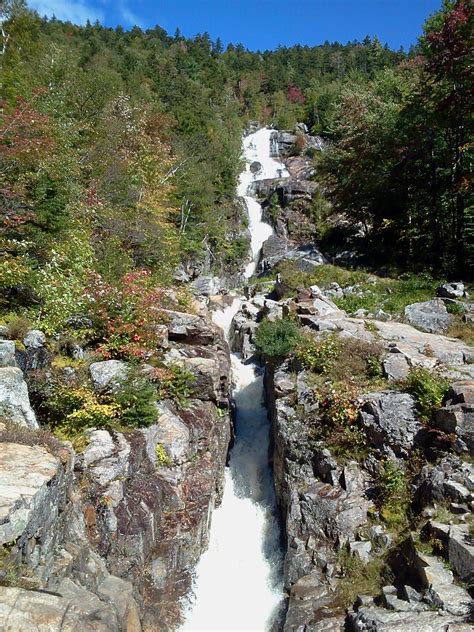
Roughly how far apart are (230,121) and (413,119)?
34.4m

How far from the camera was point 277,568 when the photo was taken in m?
11.2

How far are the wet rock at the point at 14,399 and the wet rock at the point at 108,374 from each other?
2275mm

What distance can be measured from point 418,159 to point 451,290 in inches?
369

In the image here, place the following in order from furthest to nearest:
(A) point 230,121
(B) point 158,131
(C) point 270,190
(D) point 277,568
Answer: (A) point 230,121, (C) point 270,190, (B) point 158,131, (D) point 277,568

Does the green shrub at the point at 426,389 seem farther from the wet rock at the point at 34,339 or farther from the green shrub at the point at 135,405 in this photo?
the wet rock at the point at 34,339

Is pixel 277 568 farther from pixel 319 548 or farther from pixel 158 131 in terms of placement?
pixel 158 131

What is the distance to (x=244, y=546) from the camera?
466 inches

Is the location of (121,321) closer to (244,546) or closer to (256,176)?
(244,546)

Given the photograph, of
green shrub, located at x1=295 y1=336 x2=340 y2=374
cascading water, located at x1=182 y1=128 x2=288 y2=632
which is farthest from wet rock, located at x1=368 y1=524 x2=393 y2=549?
green shrub, located at x1=295 y1=336 x2=340 y2=374

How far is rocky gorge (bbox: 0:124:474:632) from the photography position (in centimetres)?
694

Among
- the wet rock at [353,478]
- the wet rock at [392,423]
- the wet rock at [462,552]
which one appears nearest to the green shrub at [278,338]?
the wet rock at [392,423]

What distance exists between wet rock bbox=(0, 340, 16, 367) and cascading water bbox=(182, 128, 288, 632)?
6.88 m

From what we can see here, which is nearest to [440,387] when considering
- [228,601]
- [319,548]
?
[319,548]

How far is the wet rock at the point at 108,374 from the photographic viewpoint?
10.7m
